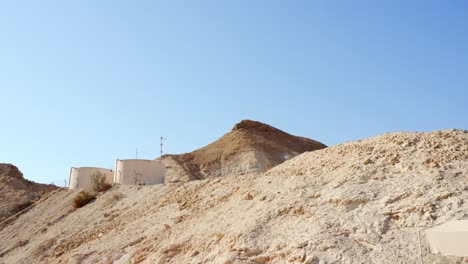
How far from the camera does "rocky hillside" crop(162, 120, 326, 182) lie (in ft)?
147

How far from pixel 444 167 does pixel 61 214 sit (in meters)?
17.2

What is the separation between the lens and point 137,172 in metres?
27.3

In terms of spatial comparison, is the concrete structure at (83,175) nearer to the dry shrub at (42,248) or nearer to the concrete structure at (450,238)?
the dry shrub at (42,248)

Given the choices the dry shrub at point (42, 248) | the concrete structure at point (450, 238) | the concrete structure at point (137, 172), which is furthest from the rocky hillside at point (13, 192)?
the concrete structure at point (450, 238)

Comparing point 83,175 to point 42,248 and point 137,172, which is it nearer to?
point 137,172

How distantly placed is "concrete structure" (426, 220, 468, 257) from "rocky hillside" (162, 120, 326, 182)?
34.2m

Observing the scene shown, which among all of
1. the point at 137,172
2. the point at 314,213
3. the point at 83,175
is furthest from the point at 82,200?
the point at 314,213

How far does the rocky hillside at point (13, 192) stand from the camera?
1105 inches

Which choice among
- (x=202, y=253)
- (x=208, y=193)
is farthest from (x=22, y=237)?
(x=202, y=253)

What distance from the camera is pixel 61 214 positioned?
74.7 ft

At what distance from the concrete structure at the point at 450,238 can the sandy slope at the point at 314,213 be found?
121 mm

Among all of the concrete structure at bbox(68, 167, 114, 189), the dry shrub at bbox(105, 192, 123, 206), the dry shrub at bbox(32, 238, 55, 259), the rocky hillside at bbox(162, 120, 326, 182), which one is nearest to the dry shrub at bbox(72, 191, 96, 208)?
the dry shrub at bbox(105, 192, 123, 206)

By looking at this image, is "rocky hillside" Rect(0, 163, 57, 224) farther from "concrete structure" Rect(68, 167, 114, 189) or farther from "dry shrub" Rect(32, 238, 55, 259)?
"dry shrub" Rect(32, 238, 55, 259)

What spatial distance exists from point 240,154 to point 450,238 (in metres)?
39.4
